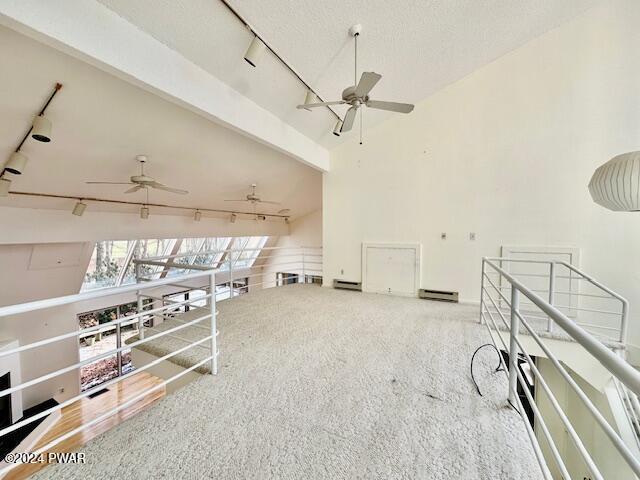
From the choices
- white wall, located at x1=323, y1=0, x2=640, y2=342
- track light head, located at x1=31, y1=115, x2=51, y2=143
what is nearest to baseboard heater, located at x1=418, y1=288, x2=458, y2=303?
white wall, located at x1=323, y1=0, x2=640, y2=342

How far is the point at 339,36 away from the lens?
267 cm

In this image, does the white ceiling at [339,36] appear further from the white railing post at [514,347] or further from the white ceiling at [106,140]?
the white railing post at [514,347]

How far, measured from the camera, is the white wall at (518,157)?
331 centimetres

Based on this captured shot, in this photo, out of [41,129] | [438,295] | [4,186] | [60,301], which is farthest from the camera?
[438,295]

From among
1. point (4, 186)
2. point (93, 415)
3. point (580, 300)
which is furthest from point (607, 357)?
point (93, 415)

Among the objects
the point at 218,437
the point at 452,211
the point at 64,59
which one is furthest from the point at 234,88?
the point at 452,211

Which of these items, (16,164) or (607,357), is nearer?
(607,357)

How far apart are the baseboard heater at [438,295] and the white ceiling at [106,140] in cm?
341

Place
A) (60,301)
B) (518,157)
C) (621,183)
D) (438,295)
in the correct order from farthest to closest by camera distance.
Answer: (438,295)
(518,157)
(621,183)
(60,301)

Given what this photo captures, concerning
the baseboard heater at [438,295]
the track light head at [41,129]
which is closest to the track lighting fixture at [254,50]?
the track light head at [41,129]

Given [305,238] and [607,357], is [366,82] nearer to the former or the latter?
[607,357]

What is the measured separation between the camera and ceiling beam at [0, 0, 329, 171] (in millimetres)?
1675

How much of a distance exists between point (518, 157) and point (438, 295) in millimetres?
2336

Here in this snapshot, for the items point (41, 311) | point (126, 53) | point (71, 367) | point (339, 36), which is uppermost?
point (339, 36)
